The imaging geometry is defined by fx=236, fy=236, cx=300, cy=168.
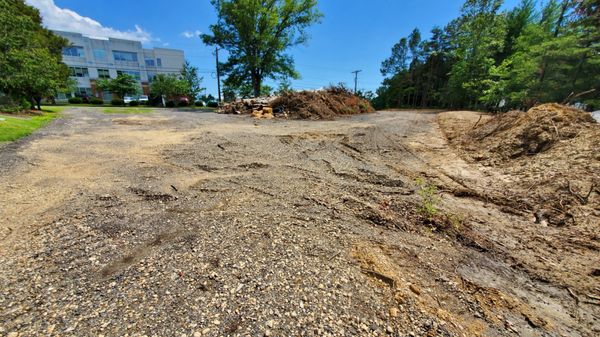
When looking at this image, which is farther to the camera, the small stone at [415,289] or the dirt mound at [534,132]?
the dirt mound at [534,132]

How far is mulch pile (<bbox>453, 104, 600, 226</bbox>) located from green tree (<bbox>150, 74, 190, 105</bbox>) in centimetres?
3376

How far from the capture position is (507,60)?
14539 mm

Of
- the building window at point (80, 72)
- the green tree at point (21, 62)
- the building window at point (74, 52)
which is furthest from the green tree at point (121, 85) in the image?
the green tree at point (21, 62)

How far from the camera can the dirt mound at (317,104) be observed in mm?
13070

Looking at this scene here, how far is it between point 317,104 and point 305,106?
74 cm

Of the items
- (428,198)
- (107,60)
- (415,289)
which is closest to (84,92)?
(107,60)

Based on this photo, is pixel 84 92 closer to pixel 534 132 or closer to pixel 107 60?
pixel 107 60

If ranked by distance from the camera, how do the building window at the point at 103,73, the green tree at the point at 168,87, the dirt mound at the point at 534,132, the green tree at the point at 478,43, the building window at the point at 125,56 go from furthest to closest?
1. the building window at the point at 125,56
2. the building window at the point at 103,73
3. the green tree at the point at 168,87
4. the green tree at the point at 478,43
5. the dirt mound at the point at 534,132

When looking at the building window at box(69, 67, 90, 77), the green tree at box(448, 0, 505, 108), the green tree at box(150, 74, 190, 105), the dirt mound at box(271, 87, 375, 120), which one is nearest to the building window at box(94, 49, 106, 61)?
the building window at box(69, 67, 90, 77)

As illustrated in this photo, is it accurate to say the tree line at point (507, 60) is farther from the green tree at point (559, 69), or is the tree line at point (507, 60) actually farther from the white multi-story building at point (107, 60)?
the white multi-story building at point (107, 60)

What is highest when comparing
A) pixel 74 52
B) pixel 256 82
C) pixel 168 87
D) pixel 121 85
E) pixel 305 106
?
pixel 74 52

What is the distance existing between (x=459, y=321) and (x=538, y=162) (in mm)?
4592

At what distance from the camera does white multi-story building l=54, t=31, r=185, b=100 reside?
38.0 m

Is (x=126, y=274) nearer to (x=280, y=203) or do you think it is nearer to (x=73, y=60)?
(x=280, y=203)
